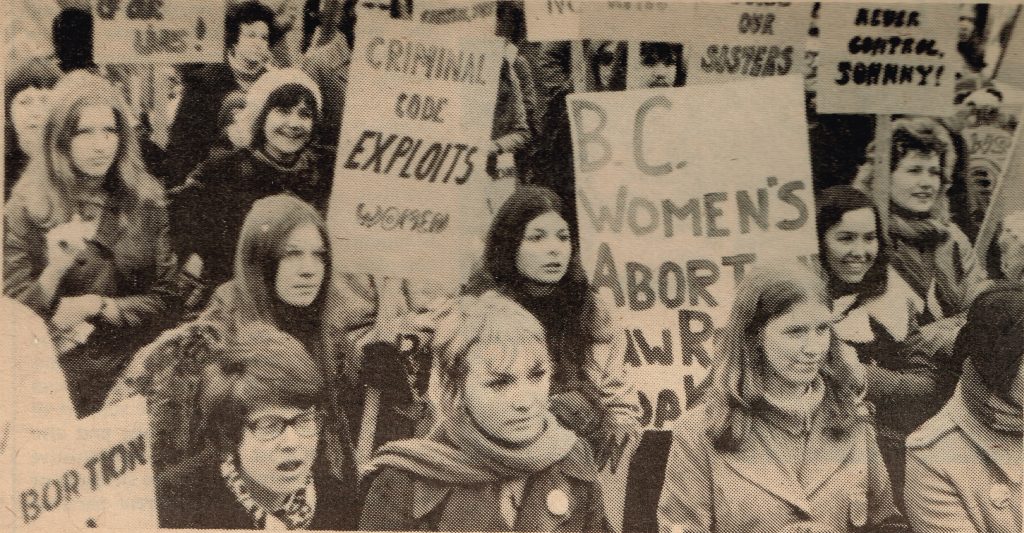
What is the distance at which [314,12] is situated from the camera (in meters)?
1.46

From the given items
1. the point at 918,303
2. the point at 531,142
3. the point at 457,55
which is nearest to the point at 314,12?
the point at 457,55

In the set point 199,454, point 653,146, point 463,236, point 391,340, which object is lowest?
point 199,454

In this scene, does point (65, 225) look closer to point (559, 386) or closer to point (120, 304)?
point (120, 304)


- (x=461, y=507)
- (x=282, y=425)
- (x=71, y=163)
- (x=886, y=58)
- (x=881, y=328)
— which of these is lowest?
(x=461, y=507)

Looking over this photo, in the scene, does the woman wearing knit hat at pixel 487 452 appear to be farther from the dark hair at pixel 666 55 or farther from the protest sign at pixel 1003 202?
the protest sign at pixel 1003 202

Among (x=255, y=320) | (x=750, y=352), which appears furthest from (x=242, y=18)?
(x=750, y=352)

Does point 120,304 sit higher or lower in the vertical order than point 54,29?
lower

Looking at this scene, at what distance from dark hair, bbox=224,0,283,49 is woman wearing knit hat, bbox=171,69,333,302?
0.20 feet

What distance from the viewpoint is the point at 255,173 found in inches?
57.4

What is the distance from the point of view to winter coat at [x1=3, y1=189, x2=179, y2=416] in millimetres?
1448

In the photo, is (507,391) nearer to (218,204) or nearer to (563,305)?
(563,305)

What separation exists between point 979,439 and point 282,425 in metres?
0.87

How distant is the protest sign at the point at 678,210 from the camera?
57.8 inches

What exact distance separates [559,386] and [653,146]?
319 millimetres
